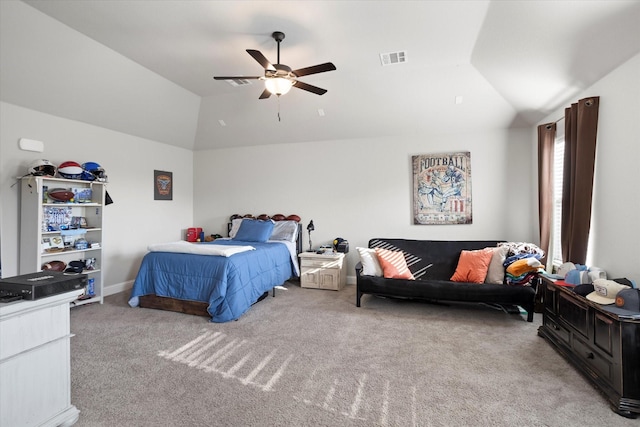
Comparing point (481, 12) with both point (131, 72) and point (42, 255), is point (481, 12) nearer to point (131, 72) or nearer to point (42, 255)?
point (131, 72)

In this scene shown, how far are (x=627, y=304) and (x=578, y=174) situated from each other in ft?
4.70

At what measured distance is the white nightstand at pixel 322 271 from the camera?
4863mm

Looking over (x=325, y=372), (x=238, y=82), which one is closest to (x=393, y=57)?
(x=238, y=82)

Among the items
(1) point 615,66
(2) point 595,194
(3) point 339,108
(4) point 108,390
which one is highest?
(3) point 339,108

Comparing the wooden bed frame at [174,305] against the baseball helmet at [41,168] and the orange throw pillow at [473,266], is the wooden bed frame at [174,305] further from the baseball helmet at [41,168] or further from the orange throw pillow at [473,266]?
the orange throw pillow at [473,266]

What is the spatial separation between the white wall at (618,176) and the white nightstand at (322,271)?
303cm

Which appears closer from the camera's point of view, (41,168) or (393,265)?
(41,168)

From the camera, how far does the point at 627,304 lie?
2.05m

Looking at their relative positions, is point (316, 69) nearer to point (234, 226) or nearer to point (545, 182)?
point (545, 182)

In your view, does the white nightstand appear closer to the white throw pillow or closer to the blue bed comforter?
the blue bed comforter

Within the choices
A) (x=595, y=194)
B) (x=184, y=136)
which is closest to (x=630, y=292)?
(x=595, y=194)

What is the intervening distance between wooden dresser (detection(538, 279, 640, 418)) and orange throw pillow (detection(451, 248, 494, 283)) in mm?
905

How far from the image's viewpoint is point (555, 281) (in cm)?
289

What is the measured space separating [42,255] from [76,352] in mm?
1574
